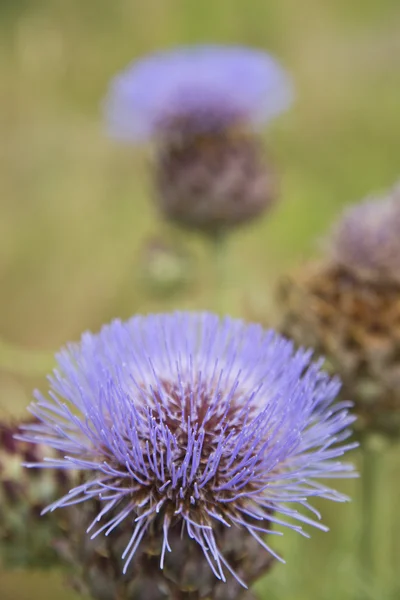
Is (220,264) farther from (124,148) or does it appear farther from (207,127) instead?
(124,148)

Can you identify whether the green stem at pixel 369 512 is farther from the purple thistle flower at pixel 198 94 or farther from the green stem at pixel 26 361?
the purple thistle flower at pixel 198 94

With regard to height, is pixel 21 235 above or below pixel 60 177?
below

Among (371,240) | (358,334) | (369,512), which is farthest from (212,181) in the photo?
Answer: (369,512)

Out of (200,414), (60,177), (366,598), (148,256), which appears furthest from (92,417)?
(60,177)

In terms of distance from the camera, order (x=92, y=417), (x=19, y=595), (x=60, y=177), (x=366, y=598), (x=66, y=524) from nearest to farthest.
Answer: (x=92, y=417) → (x=66, y=524) → (x=366, y=598) → (x=19, y=595) → (x=60, y=177)

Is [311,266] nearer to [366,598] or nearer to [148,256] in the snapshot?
[366,598]
